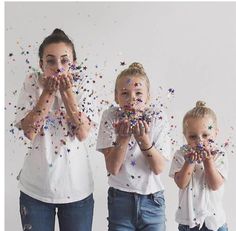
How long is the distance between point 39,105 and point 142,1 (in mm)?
736

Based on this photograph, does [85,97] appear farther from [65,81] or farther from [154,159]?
[154,159]

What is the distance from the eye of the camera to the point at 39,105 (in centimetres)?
136

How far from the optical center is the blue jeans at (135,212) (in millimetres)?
1390

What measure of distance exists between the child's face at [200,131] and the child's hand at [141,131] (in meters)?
0.19

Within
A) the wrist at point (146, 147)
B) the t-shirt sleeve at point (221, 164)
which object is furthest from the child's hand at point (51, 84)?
the t-shirt sleeve at point (221, 164)

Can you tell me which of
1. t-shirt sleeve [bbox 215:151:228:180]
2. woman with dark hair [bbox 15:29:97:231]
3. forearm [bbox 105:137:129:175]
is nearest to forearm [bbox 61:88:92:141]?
woman with dark hair [bbox 15:29:97:231]

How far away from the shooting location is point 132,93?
140 centimetres

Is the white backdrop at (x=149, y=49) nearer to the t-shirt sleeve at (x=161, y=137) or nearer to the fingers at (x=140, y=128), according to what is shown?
the t-shirt sleeve at (x=161, y=137)

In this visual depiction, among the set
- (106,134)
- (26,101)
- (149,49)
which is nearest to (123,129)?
(106,134)

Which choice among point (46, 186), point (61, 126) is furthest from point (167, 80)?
point (46, 186)

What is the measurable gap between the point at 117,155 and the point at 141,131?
11 centimetres

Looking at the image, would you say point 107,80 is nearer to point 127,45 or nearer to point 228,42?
point 127,45

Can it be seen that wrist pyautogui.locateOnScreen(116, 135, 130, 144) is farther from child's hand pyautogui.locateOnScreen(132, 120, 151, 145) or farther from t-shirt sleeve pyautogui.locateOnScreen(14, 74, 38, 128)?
t-shirt sleeve pyautogui.locateOnScreen(14, 74, 38, 128)

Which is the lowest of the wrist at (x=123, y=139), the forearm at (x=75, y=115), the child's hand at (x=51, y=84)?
the wrist at (x=123, y=139)
